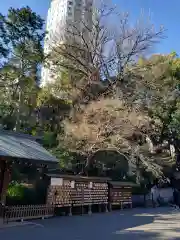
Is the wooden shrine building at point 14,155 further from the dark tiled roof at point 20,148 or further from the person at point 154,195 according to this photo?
the person at point 154,195

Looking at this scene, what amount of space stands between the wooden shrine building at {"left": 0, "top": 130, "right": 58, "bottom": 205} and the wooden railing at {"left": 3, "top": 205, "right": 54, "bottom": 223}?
47cm

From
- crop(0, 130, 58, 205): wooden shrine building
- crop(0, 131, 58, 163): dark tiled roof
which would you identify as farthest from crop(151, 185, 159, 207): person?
crop(0, 130, 58, 205): wooden shrine building

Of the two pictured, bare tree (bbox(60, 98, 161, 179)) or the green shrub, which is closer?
the green shrub

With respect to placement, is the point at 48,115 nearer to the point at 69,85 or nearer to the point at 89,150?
the point at 69,85

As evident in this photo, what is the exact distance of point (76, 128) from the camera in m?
17.5

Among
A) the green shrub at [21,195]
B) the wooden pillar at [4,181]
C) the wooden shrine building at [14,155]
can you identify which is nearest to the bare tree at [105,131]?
the green shrub at [21,195]

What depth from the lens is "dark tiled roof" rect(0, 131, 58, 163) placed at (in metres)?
→ 9.16

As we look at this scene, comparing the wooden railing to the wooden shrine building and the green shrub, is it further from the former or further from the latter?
the green shrub

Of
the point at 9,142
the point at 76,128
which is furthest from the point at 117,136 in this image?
the point at 9,142

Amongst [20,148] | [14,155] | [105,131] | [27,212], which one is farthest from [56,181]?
[105,131]

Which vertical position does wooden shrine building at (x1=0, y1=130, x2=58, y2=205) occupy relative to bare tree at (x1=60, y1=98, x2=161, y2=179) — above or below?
below

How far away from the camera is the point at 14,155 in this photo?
8961 mm

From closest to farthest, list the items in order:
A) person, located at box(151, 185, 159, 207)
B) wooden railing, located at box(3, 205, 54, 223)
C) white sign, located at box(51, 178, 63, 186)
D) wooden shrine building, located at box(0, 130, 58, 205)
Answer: wooden shrine building, located at box(0, 130, 58, 205) < wooden railing, located at box(3, 205, 54, 223) < white sign, located at box(51, 178, 63, 186) < person, located at box(151, 185, 159, 207)

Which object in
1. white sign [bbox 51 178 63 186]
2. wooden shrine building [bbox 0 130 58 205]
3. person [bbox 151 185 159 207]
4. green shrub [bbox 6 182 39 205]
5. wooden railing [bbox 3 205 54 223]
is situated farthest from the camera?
person [bbox 151 185 159 207]
